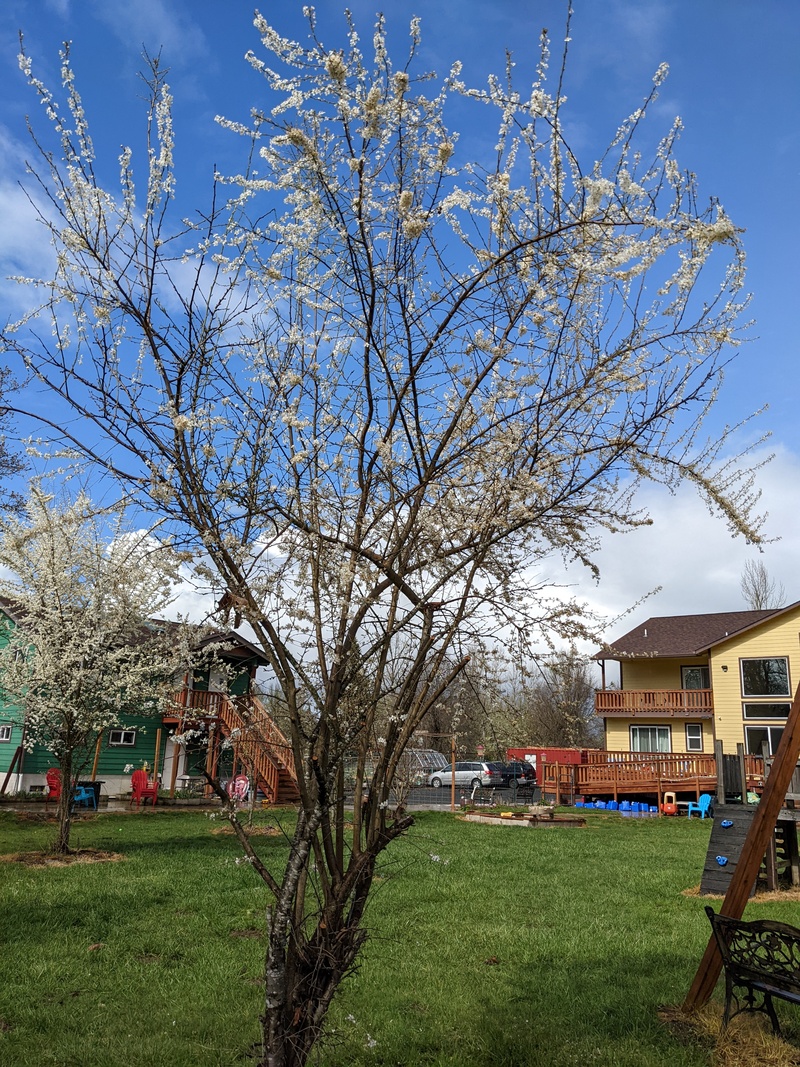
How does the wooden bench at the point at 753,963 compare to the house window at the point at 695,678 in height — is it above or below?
below

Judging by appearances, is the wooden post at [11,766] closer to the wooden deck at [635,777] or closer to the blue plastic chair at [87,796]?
the blue plastic chair at [87,796]

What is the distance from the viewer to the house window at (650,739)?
28.9 meters

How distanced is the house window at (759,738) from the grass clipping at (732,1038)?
967 inches

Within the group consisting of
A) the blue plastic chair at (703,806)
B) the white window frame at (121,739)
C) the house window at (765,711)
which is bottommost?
the blue plastic chair at (703,806)

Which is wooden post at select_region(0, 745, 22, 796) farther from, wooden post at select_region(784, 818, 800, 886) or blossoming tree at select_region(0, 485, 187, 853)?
wooden post at select_region(784, 818, 800, 886)

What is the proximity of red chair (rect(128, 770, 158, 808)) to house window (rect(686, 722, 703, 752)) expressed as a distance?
1937 centimetres

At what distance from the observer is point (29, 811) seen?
16625 mm

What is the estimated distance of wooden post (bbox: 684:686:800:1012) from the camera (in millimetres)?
4676

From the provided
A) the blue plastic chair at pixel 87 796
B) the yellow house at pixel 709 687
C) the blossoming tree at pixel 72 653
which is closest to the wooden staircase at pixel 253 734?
the blossoming tree at pixel 72 653

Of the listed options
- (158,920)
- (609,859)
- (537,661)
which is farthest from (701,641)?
(537,661)

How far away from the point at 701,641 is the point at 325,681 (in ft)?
97.5

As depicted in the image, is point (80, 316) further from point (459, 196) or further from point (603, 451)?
point (603, 451)

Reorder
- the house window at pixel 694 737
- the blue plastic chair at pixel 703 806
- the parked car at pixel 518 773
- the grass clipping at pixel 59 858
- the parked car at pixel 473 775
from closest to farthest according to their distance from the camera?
the grass clipping at pixel 59 858, the blue plastic chair at pixel 703 806, the house window at pixel 694 737, the parked car at pixel 473 775, the parked car at pixel 518 773

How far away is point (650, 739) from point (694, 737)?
5.25ft
